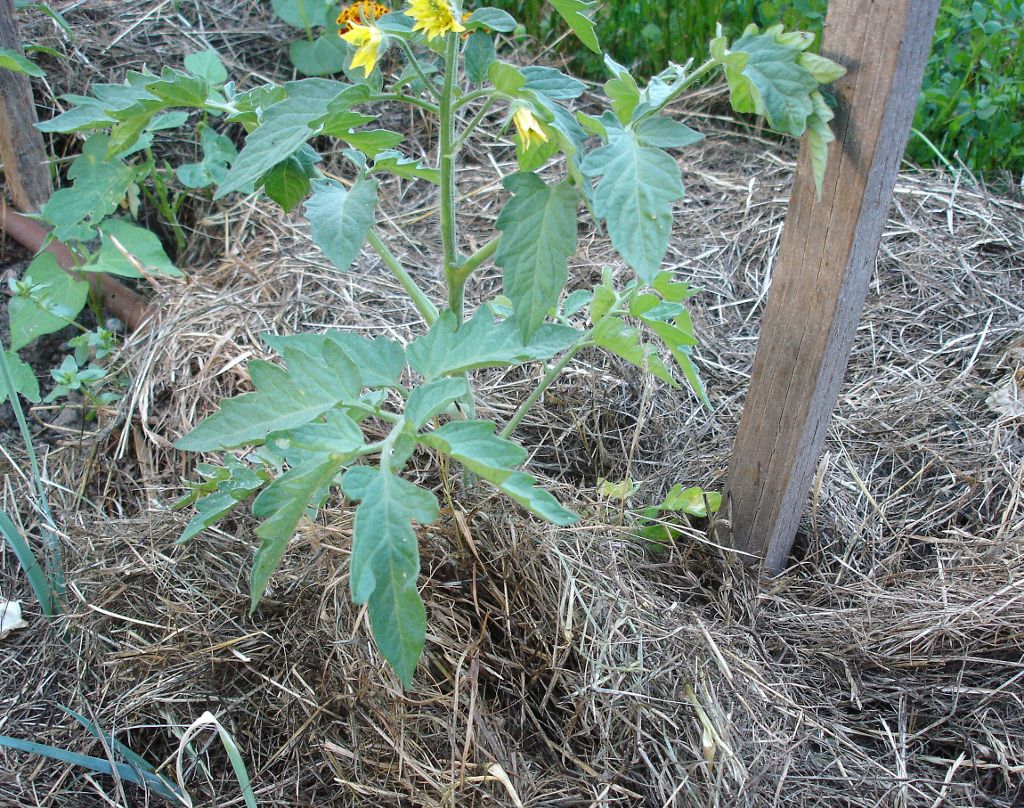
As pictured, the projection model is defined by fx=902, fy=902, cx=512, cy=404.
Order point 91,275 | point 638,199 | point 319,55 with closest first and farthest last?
point 638,199, point 91,275, point 319,55

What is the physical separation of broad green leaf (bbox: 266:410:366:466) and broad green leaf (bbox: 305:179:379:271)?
8.3 inches

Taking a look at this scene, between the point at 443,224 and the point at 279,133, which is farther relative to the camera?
the point at 443,224

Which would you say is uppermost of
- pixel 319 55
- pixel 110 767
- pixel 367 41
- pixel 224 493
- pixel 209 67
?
pixel 367 41

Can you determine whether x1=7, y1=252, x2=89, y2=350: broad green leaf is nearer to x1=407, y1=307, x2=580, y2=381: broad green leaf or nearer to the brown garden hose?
the brown garden hose

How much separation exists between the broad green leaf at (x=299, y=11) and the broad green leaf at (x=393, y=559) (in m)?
1.92

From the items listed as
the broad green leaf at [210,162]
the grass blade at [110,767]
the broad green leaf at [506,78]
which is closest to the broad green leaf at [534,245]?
the broad green leaf at [506,78]

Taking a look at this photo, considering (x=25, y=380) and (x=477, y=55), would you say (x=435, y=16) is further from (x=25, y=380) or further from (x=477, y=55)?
(x=25, y=380)

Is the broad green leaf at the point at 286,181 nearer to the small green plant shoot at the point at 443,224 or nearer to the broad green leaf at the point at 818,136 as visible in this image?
the small green plant shoot at the point at 443,224

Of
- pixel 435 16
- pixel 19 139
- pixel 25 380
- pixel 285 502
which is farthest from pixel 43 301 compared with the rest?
pixel 435 16

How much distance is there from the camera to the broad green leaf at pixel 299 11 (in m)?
2.53

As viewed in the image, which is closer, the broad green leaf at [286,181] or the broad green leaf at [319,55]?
the broad green leaf at [286,181]

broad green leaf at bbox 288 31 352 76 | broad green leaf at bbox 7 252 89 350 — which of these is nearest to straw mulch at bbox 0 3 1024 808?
broad green leaf at bbox 7 252 89 350

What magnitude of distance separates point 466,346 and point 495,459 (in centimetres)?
21

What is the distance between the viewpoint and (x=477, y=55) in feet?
4.11
